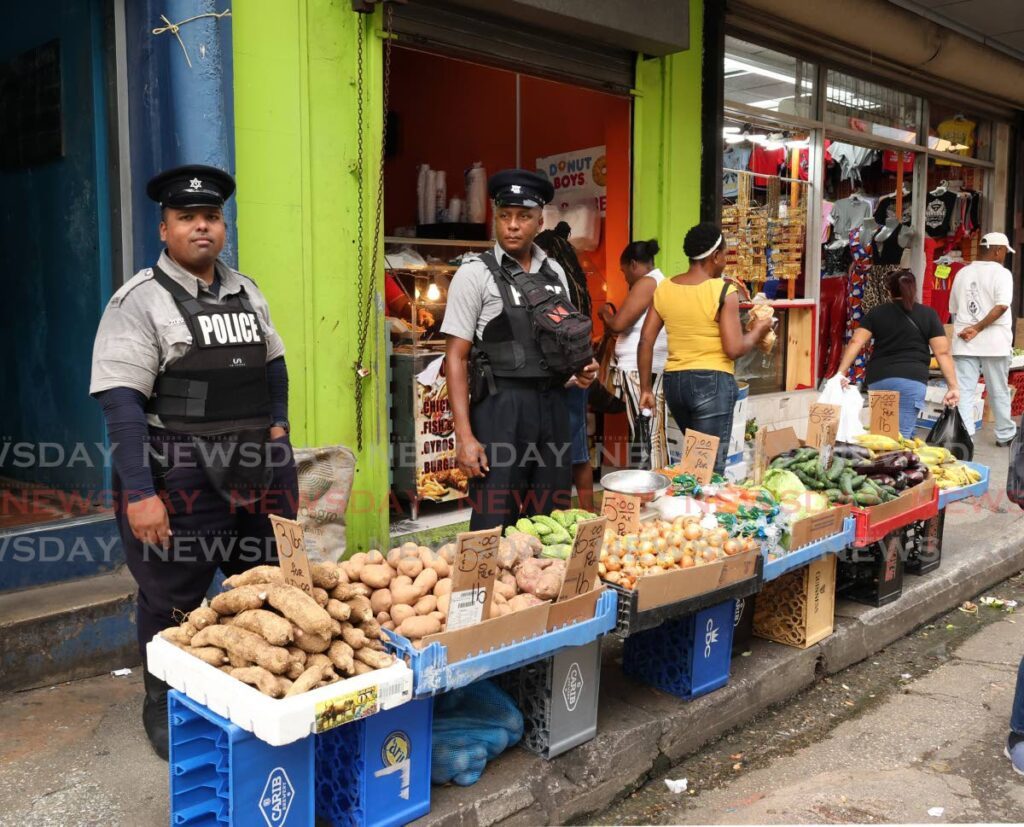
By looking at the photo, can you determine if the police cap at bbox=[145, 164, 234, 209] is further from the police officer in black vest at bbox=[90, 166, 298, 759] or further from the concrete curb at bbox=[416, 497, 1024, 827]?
the concrete curb at bbox=[416, 497, 1024, 827]

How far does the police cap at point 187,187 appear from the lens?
10.7 feet

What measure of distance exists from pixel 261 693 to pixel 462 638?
64cm

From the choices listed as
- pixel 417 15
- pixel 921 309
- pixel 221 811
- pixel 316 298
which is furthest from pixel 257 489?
pixel 921 309

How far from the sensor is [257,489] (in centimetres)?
356

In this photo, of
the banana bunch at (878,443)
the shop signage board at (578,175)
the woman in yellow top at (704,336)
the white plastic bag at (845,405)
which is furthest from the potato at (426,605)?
the shop signage board at (578,175)

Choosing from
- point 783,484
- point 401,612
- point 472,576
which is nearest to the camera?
point 472,576

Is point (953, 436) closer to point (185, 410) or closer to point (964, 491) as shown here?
point (964, 491)

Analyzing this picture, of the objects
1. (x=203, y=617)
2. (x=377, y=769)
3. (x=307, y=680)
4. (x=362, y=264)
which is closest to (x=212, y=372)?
(x=203, y=617)

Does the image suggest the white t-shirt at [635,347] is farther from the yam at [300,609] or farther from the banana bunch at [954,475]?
the yam at [300,609]

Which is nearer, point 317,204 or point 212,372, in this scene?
point 212,372

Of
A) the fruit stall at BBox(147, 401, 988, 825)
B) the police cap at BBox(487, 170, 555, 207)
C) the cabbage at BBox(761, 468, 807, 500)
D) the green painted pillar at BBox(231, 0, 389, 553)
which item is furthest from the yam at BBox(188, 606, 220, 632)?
the cabbage at BBox(761, 468, 807, 500)

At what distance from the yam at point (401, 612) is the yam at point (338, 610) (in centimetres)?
22

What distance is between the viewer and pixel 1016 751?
387cm

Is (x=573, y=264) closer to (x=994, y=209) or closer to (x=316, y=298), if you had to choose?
(x=316, y=298)
